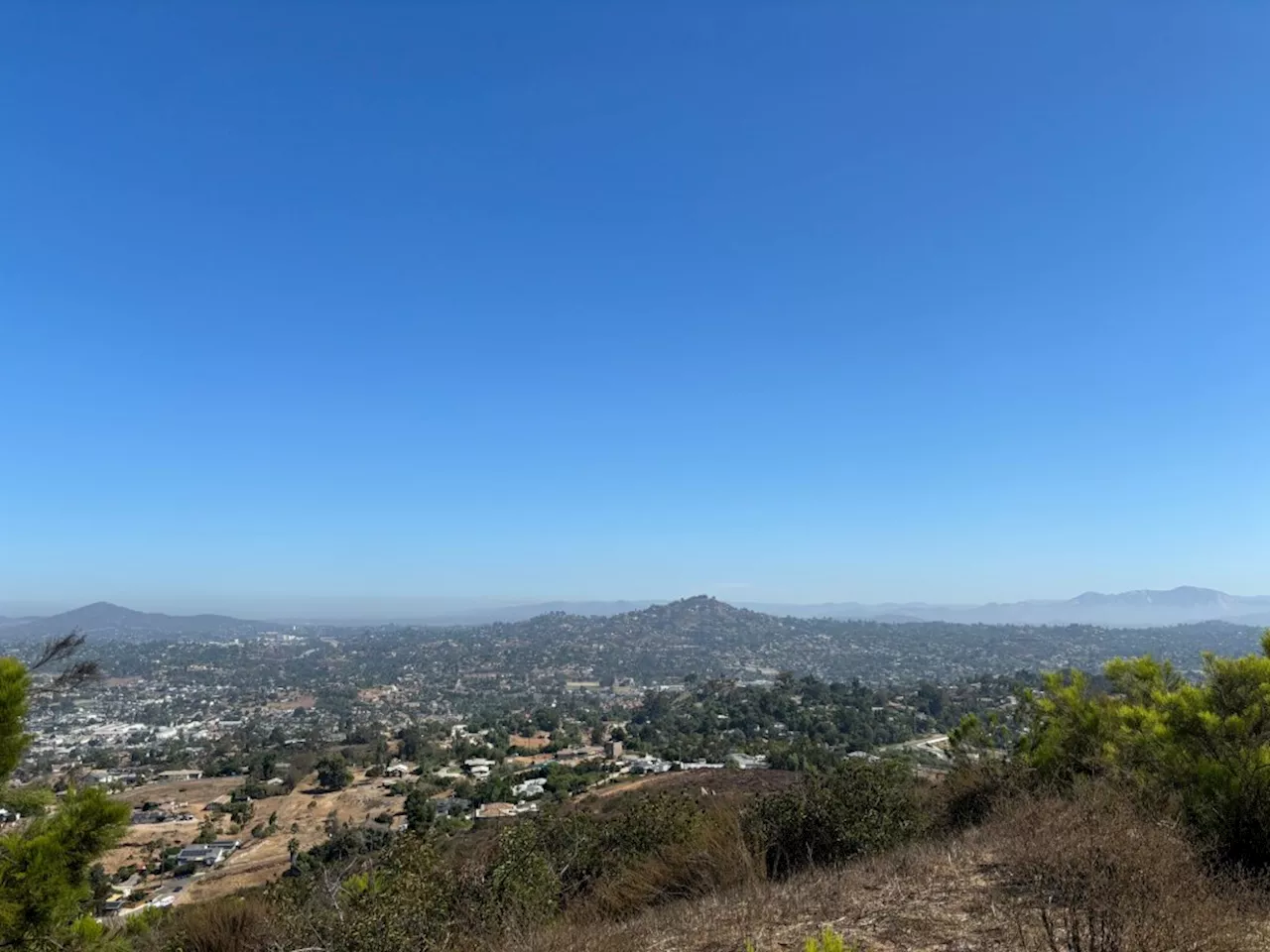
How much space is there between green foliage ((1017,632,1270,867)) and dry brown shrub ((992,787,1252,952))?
1.76 feet

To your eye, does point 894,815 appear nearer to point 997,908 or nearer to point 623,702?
point 997,908

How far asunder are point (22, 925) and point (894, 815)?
352 inches

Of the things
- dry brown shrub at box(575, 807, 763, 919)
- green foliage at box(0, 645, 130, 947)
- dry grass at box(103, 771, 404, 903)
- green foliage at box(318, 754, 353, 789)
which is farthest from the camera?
green foliage at box(318, 754, 353, 789)

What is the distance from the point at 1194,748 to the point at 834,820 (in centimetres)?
368

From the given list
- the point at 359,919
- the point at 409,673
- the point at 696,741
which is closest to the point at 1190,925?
the point at 359,919

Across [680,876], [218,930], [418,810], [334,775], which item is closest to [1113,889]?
[680,876]

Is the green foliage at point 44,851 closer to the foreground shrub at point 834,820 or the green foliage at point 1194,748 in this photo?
the foreground shrub at point 834,820

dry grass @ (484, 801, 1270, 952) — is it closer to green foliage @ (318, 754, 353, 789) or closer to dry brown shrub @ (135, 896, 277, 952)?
dry brown shrub @ (135, 896, 277, 952)

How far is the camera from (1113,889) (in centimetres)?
358

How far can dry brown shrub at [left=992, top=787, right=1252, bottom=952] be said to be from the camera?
311cm

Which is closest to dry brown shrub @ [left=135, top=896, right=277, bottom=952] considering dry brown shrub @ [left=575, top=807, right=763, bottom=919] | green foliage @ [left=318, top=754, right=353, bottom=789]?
dry brown shrub @ [left=575, top=807, right=763, bottom=919]

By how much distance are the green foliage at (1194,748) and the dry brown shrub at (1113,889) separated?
0.54m

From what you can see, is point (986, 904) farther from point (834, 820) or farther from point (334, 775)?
point (334, 775)

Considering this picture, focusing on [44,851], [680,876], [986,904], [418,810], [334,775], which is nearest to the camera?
[986,904]
